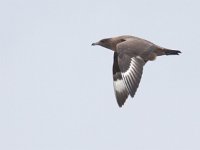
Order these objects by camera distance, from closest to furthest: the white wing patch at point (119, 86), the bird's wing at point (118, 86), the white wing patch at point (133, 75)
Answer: the white wing patch at point (133, 75), the bird's wing at point (118, 86), the white wing patch at point (119, 86)

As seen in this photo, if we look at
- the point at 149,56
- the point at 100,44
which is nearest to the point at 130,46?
the point at 149,56

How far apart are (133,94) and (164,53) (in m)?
1.74

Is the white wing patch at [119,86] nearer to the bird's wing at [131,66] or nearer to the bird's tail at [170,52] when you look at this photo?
the bird's tail at [170,52]

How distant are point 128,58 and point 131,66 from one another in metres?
0.25

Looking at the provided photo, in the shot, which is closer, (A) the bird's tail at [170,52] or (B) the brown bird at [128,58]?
(B) the brown bird at [128,58]

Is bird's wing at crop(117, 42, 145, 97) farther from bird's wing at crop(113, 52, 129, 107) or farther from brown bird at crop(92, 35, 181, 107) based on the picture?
bird's wing at crop(113, 52, 129, 107)

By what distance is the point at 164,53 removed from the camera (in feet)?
62.5

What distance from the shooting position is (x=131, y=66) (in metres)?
17.9

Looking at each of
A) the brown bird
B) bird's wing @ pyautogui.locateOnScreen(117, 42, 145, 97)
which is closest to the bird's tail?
the brown bird

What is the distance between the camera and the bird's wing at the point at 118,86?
19.0 metres

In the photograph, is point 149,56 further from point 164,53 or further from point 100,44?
point 100,44

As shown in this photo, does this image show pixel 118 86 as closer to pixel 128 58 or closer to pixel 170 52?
pixel 170 52

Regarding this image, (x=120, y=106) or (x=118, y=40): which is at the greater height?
(x=118, y=40)

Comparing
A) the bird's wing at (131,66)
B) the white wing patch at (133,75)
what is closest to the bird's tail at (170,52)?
the bird's wing at (131,66)
